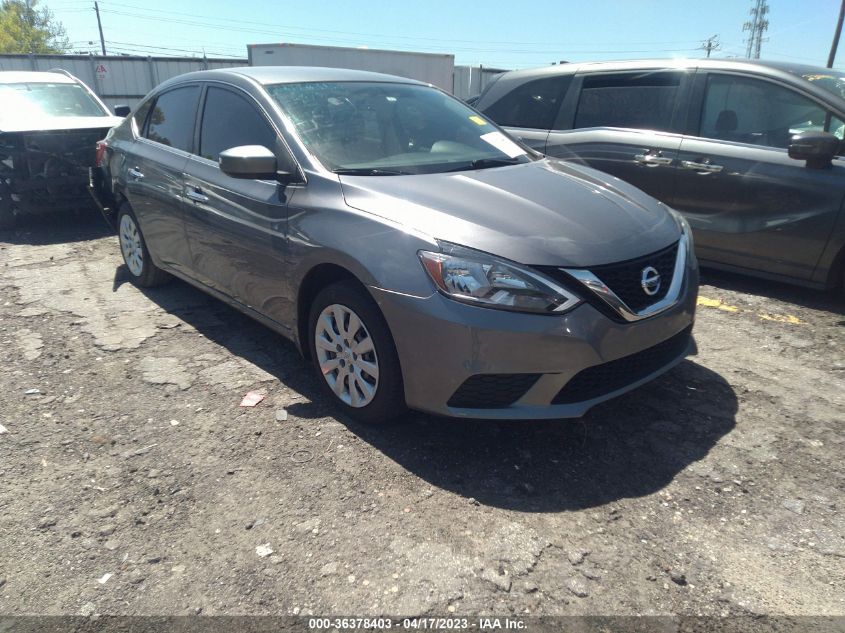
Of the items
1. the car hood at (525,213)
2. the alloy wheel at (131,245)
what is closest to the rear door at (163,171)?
the alloy wheel at (131,245)

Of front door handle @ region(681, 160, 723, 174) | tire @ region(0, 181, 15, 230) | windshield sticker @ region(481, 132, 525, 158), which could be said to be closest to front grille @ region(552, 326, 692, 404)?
windshield sticker @ region(481, 132, 525, 158)

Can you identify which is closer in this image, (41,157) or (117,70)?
(41,157)

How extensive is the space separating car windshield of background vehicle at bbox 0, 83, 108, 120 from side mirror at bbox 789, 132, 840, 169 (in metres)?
8.06

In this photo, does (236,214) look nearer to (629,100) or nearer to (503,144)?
(503,144)

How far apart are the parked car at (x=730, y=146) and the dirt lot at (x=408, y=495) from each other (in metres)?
0.91

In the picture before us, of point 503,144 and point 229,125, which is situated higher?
point 229,125

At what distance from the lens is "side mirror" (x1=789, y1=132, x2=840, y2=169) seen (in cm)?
422

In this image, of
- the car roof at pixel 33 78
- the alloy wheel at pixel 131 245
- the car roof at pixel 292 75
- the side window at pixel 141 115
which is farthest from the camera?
the car roof at pixel 33 78

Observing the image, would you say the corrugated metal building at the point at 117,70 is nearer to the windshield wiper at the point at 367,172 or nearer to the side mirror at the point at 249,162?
the side mirror at the point at 249,162


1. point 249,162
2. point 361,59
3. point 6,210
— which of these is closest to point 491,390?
point 249,162

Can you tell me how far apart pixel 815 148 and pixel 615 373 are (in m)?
2.76

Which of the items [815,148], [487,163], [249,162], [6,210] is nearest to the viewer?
[249,162]

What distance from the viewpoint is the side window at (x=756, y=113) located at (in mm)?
4512

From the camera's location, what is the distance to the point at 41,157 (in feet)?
23.1
